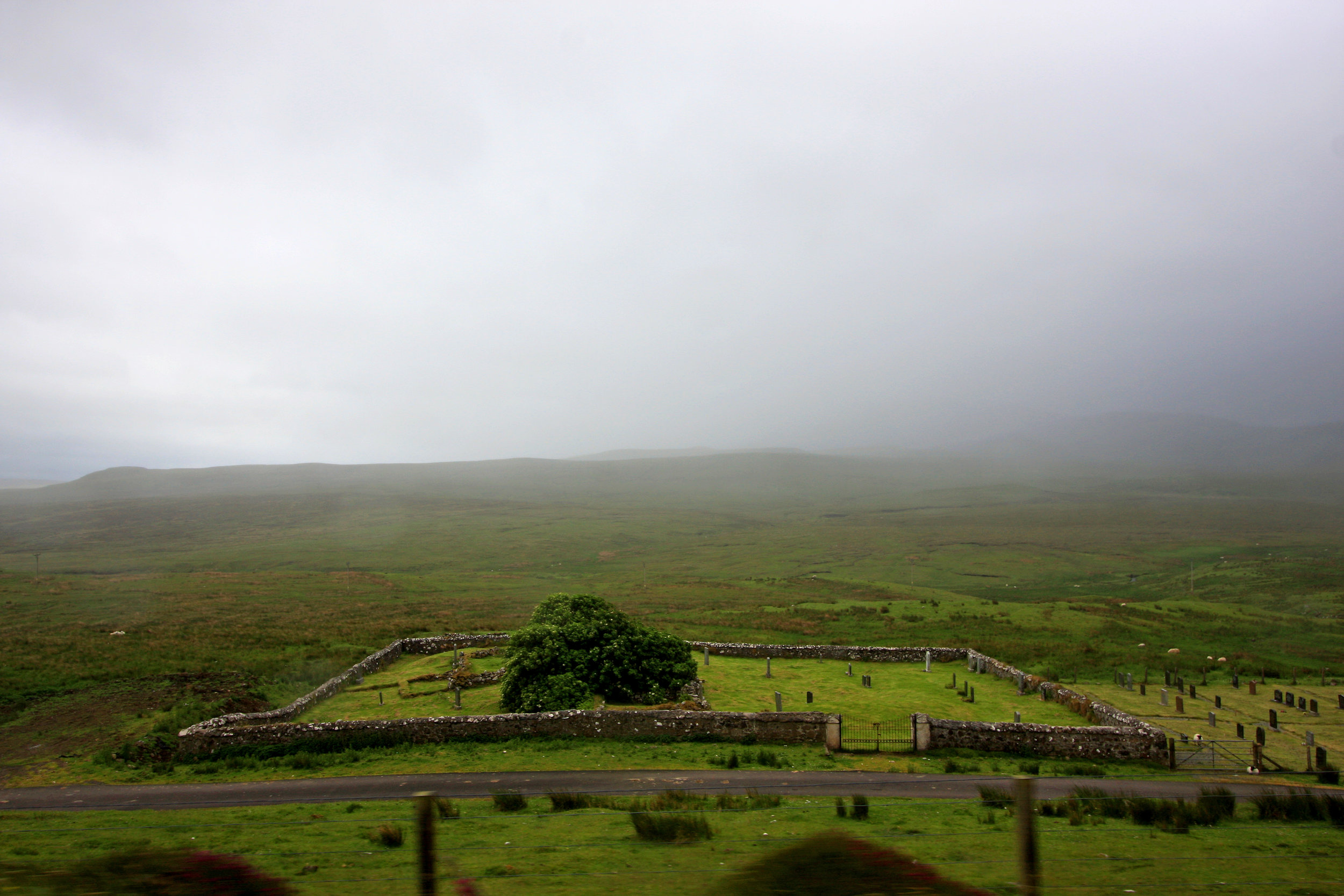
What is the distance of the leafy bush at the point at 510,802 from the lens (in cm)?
1260

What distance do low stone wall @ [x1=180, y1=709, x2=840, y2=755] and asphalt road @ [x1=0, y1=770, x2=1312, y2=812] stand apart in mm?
2556

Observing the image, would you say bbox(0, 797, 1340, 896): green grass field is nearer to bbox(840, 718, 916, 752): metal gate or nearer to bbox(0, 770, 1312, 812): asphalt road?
bbox(0, 770, 1312, 812): asphalt road

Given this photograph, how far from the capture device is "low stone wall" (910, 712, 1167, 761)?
1773cm

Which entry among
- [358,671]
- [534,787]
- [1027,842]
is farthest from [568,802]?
[358,671]

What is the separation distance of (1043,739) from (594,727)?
12654 mm

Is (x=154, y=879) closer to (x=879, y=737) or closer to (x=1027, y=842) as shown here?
(x=1027, y=842)

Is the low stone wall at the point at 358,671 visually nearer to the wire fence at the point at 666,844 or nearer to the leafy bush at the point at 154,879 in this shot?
the wire fence at the point at 666,844

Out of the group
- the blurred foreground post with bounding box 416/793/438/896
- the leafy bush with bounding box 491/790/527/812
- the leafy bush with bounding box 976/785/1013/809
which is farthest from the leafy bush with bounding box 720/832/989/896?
the leafy bush with bounding box 976/785/1013/809

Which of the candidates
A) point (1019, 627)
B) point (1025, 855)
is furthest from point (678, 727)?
point (1019, 627)

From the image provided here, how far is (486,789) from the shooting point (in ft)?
48.0

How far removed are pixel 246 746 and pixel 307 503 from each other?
155 meters

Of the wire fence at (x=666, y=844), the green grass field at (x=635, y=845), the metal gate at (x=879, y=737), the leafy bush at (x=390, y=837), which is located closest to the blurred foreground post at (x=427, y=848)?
the wire fence at (x=666, y=844)

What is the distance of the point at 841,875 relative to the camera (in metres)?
5.45

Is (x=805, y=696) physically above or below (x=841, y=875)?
below
